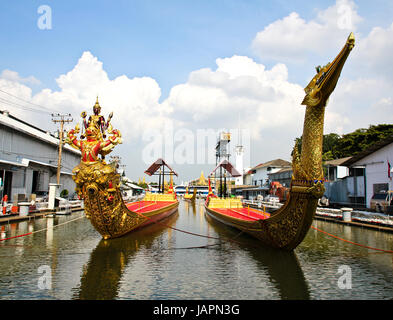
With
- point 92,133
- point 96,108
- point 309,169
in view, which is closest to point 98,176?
point 92,133

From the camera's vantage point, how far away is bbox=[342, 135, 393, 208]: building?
60.3ft

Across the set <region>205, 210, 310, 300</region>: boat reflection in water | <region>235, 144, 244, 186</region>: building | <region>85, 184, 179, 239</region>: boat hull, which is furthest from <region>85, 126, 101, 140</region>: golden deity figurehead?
<region>235, 144, 244, 186</region>: building

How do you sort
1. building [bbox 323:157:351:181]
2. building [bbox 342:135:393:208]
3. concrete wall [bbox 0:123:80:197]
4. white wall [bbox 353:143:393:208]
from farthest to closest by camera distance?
building [bbox 323:157:351:181] < concrete wall [bbox 0:123:80:197] < white wall [bbox 353:143:393:208] < building [bbox 342:135:393:208]

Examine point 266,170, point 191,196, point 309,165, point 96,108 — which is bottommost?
point 191,196

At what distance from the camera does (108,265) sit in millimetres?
7008

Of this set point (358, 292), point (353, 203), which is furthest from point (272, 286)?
point (353, 203)

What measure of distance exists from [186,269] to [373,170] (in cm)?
1889

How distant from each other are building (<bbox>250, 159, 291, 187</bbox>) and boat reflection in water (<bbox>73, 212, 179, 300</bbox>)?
37769 mm

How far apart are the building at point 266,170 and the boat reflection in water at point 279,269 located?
37.7 meters

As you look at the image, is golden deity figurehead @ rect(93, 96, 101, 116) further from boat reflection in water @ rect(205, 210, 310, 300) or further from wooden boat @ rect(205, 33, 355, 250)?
wooden boat @ rect(205, 33, 355, 250)

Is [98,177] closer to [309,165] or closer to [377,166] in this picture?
[309,165]

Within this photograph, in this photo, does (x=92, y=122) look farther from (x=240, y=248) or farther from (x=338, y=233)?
(x=338, y=233)

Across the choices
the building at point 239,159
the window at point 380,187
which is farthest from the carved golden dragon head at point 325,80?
the building at point 239,159

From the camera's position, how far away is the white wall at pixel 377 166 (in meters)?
18.5
